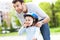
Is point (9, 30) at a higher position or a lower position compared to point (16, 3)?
lower

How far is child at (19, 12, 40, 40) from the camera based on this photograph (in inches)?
47.8

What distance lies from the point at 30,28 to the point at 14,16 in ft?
0.56

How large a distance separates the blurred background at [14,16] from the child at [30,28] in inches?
2.4

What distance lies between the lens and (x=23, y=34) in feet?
4.12

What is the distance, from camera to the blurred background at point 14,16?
124 cm

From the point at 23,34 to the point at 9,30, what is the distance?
128 mm

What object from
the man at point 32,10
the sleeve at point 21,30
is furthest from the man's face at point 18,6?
the sleeve at point 21,30

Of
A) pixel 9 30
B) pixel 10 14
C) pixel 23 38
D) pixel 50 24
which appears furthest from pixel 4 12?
pixel 50 24

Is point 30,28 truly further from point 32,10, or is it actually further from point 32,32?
point 32,10

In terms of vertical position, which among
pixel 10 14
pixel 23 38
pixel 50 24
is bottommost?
pixel 23 38

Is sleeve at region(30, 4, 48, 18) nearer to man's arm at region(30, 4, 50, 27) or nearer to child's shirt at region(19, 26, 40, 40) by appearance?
man's arm at region(30, 4, 50, 27)

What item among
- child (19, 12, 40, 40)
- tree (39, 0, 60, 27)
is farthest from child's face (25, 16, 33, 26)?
tree (39, 0, 60, 27)

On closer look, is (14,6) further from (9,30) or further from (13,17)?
(9,30)

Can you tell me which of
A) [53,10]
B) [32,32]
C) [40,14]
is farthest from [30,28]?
[53,10]
